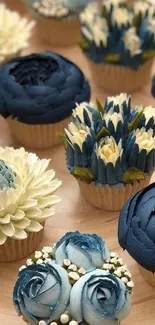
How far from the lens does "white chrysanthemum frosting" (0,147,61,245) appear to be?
3.44 feet

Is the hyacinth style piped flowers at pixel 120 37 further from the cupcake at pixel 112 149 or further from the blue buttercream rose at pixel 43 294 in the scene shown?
the blue buttercream rose at pixel 43 294

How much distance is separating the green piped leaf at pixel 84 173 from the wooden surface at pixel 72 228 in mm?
87

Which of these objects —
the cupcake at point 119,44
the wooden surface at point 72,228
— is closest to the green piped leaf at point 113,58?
the cupcake at point 119,44

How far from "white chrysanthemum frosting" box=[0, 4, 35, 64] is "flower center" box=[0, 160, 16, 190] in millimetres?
433

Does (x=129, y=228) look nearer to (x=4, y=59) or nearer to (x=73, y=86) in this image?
(x=73, y=86)

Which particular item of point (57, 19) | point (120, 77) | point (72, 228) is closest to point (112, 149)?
point (72, 228)

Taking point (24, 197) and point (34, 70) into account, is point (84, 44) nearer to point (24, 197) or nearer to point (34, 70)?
point (34, 70)

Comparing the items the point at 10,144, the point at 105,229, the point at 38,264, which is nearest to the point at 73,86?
the point at 10,144

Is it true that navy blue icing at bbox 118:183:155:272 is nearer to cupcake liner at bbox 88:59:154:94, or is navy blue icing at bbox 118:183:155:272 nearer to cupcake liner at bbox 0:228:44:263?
cupcake liner at bbox 0:228:44:263

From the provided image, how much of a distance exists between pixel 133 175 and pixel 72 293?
0.28 meters

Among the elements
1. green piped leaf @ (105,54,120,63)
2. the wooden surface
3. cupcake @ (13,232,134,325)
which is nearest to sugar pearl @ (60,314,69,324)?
cupcake @ (13,232,134,325)

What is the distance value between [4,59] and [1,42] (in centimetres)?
4

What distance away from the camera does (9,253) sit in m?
1.11

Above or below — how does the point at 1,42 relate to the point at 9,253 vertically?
above
